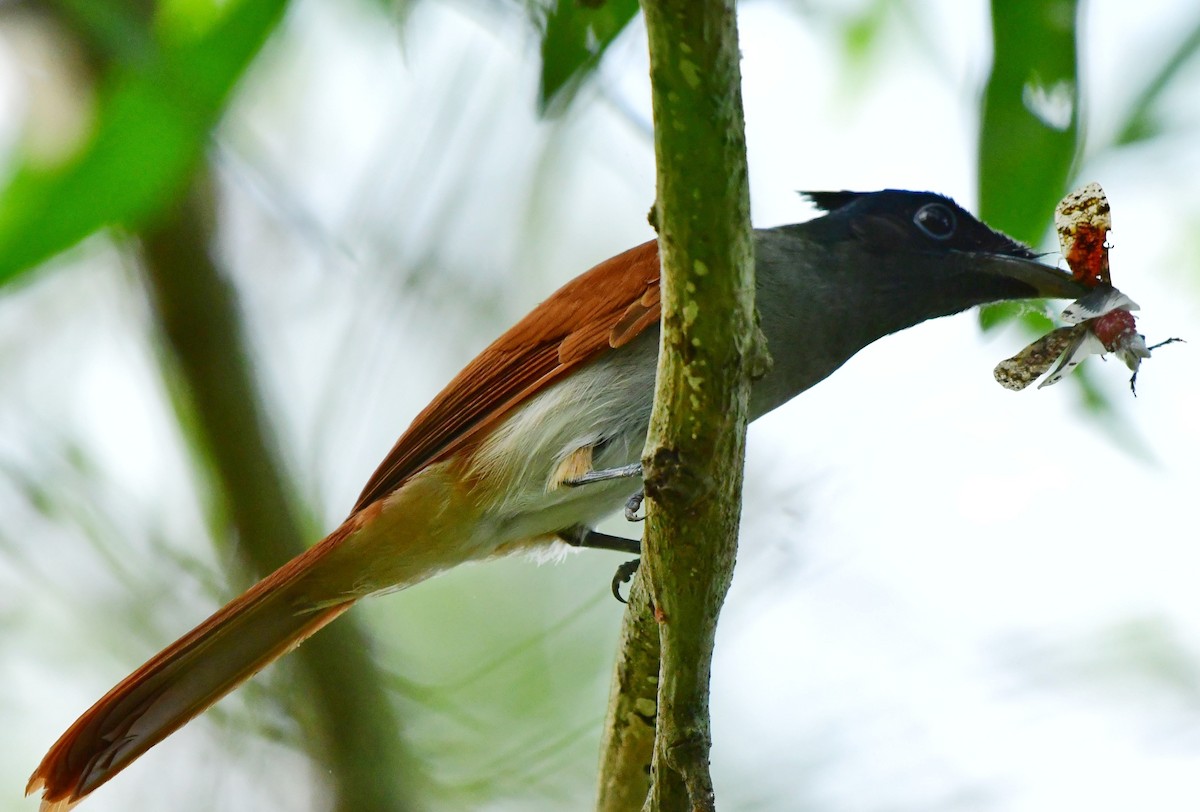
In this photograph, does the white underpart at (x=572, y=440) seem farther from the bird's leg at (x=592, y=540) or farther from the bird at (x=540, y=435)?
the bird's leg at (x=592, y=540)

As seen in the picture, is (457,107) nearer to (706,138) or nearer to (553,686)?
(706,138)

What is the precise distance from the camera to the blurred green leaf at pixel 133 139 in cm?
232

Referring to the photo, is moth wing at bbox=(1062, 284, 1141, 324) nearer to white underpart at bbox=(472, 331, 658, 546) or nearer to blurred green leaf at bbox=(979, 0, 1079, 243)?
blurred green leaf at bbox=(979, 0, 1079, 243)

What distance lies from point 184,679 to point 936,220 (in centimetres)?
246

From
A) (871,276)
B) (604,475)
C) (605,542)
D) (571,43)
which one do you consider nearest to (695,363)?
(571,43)

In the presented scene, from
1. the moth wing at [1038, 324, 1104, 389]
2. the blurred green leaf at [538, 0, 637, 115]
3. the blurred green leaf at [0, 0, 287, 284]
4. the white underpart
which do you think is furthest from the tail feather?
the moth wing at [1038, 324, 1104, 389]

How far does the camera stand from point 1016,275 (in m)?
3.46

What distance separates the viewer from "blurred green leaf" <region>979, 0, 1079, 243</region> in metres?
2.17

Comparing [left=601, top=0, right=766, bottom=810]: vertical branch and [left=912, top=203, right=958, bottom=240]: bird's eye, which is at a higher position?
[left=912, top=203, right=958, bottom=240]: bird's eye

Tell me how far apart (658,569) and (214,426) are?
1863mm

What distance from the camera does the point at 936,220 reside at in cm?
366

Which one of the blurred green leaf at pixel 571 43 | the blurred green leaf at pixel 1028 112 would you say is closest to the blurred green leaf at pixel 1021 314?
the blurred green leaf at pixel 1028 112

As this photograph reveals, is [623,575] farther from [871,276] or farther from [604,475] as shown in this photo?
[871,276]

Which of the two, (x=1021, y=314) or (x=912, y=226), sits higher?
(x=912, y=226)
